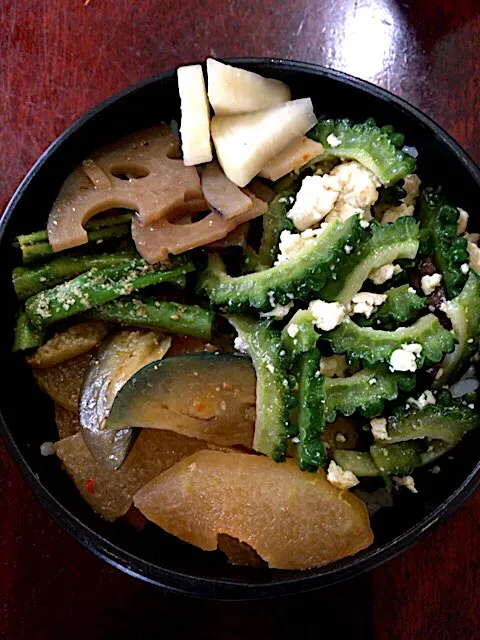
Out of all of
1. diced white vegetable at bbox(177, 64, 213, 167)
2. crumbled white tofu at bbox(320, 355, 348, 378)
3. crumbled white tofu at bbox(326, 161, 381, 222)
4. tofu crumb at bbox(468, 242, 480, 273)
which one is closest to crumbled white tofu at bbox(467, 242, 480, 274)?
tofu crumb at bbox(468, 242, 480, 273)

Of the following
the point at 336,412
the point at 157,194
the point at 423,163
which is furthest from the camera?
the point at 423,163

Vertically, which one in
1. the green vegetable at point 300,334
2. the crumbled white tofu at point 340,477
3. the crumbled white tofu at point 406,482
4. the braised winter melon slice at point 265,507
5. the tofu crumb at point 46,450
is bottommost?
the tofu crumb at point 46,450

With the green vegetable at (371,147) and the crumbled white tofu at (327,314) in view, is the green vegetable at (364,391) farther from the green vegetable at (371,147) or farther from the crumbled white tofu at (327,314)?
the green vegetable at (371,147)

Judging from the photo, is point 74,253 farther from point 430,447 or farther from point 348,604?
point 348,604

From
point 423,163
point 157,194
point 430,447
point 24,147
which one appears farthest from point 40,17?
point 430,447

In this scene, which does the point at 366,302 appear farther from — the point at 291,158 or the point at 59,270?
the point at 59,270

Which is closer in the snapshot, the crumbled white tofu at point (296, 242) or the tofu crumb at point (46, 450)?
the crumbled white tofu at point (296, 242)

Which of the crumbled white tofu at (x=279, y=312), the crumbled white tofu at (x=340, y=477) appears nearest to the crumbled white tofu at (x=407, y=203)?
the crumbled white tofu at (x=279, y=312)
